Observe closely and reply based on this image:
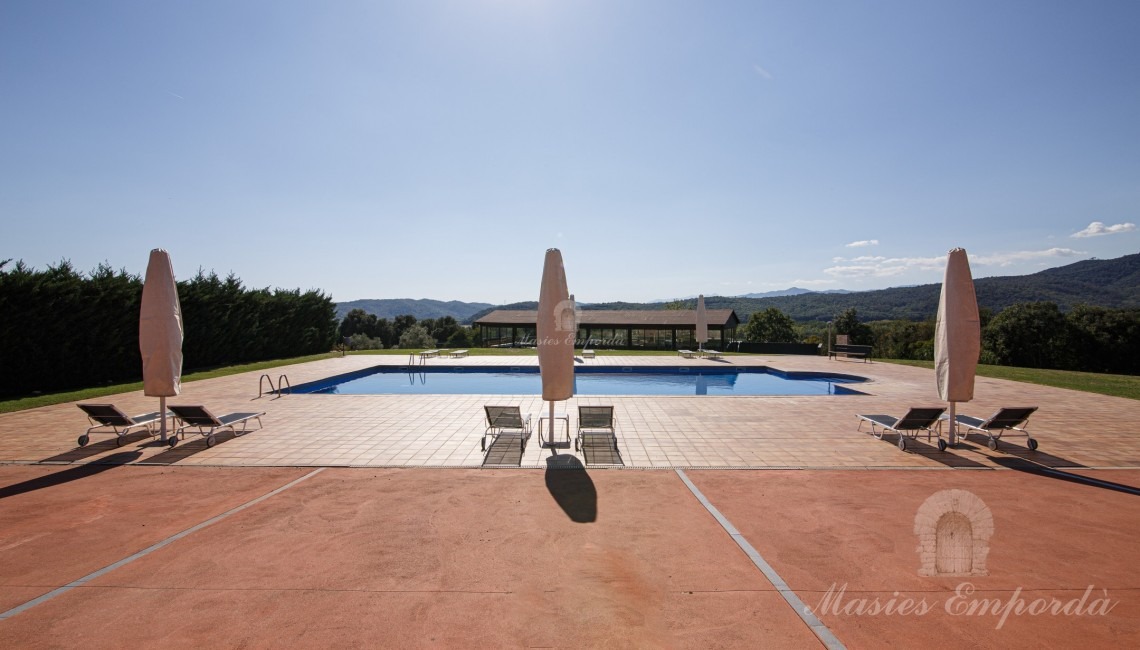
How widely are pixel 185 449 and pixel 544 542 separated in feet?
23.8

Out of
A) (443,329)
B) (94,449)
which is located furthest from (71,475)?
(443,329)

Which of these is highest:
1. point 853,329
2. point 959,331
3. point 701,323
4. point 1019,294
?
point 1019,294

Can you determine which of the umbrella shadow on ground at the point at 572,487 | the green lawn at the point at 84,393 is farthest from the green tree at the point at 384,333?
the umbrella shadow on ground at the point at 572,487

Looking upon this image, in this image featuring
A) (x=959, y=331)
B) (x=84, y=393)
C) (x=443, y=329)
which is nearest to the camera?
(x=959, y=331)

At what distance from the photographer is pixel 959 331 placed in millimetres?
7637

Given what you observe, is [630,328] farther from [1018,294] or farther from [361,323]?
[1018,294]

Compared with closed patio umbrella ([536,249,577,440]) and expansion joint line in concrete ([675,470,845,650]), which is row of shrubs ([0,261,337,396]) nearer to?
closed patio umbrella ([536,249,577,440])

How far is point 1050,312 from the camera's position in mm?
36219

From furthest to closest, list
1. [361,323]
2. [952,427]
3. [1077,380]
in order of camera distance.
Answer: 1. [361,323]
2. [1077,380]
3. [952,427]

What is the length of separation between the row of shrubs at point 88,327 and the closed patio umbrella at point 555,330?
16.4 m

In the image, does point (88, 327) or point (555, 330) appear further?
point (88, 327)

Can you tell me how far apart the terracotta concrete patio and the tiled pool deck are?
84 mm

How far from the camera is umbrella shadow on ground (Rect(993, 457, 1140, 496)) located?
6309 mm

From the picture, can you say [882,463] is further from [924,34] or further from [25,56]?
[25,56]
